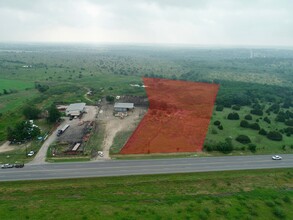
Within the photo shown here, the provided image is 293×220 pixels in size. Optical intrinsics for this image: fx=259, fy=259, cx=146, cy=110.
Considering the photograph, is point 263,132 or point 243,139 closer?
point 243,139

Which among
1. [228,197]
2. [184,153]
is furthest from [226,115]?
[228,197]

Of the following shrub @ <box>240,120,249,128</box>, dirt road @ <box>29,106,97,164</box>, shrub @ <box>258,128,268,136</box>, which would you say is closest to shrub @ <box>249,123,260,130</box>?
shrub @ <box>240,120,249,128</box>

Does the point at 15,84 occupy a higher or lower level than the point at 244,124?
higher

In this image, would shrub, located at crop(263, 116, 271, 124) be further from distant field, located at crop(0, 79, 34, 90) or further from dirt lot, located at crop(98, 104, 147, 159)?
distant field, located at crop(0, 79, 34, 90)

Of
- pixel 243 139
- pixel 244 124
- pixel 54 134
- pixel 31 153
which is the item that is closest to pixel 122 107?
pixel 54 134

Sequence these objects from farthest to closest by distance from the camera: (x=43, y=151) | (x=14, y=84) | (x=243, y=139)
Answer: (x=14, y=84) → (x=243, y=139) → (x=43, y=151)

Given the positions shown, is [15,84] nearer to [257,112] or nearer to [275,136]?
Answer: [257,112]
